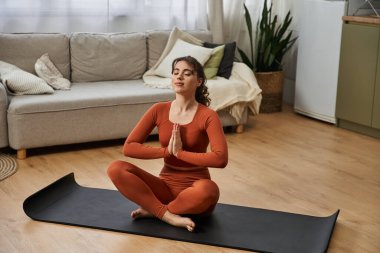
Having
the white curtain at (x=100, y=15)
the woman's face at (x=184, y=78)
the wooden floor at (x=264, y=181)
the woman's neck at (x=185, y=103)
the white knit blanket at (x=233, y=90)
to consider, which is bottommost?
the wooden floor at (x=264, y=181)

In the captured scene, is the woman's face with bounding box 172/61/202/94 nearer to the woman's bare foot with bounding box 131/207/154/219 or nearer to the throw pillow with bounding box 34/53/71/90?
the woman's bare foot with bounding box 131/207/154/219

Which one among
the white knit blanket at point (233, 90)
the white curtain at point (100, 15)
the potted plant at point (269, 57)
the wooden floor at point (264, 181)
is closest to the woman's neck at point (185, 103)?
the wooden floor at point (264, 181)

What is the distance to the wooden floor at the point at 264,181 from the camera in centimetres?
301

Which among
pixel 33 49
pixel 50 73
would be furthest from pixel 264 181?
pixel 33 49

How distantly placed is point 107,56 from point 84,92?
574 mm

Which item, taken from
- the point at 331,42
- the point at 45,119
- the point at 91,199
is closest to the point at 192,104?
the point at 91,199

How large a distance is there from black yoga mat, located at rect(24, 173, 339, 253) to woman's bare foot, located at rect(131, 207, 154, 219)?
27mm

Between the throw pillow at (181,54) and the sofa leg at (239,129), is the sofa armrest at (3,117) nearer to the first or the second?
the throw pillow at (181,54)

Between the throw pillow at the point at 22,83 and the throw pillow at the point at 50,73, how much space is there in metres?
0.19

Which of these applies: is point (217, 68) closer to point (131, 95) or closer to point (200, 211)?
point (131, 95)

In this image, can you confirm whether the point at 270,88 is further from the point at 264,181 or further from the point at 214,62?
the point at 264,181

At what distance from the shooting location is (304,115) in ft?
18.9

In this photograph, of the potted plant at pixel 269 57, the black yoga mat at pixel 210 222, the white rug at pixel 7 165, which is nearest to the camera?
the black yoga mat at pixel 210 222

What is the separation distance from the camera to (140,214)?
3.23 meters
